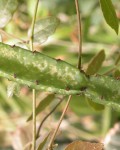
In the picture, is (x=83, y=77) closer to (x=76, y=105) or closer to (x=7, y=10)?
(x=7, y=10)

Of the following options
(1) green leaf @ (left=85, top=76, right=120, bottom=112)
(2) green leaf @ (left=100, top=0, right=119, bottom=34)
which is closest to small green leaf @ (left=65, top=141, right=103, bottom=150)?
(1) green leaf @ (left=85, top=76, right=120, bottom=112)

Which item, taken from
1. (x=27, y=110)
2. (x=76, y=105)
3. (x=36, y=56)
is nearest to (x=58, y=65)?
(x=36, y=56)

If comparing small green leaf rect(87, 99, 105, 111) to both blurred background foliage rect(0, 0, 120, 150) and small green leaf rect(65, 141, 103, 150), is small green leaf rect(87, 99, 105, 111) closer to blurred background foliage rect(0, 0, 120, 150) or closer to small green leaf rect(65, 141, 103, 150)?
small green leaf rect(65, 141, 103, 150)

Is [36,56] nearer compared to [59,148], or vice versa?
[36,56]

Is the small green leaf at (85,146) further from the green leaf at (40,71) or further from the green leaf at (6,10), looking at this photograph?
the green leaf at (6,10)

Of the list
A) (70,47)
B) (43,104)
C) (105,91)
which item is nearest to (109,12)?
(105,91)

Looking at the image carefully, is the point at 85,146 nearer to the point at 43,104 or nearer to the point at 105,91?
the point at 105,91

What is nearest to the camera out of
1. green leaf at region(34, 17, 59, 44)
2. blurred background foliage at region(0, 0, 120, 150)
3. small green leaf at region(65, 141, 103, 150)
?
small green leaf at region(65, 141, 103, 150)
